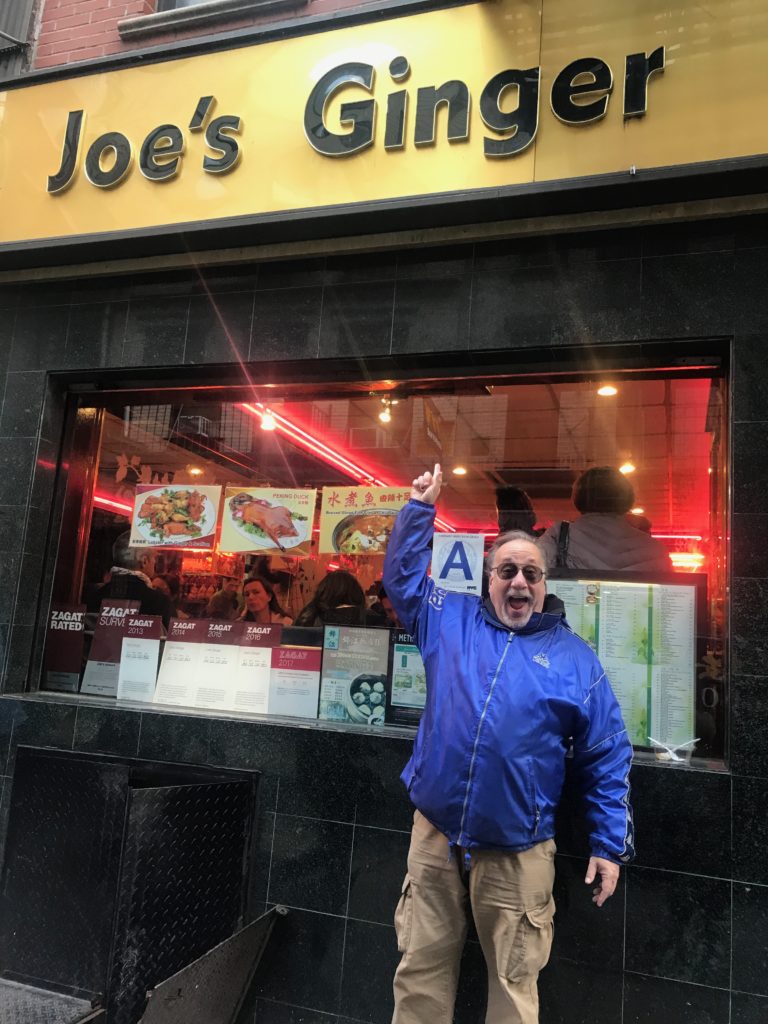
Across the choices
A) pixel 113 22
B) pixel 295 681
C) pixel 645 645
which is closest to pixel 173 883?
pixel 295 681

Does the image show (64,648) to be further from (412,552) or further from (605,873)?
(605,873)

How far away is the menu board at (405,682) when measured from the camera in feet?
13.0

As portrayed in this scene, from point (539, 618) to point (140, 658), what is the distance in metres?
2.74

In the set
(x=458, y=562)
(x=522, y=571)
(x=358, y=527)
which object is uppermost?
(x=358, y=527)

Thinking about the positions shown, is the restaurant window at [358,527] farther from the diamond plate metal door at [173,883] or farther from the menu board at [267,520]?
the diamond plate metal door at [173,883]

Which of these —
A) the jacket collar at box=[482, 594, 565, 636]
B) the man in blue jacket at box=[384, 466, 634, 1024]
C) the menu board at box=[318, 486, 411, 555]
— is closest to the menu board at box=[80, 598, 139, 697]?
the menu board at box=[318, 486, 411, 555]

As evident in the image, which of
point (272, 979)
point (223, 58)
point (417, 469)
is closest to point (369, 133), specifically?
point (223, 58)

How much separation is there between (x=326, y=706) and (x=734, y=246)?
3178mm

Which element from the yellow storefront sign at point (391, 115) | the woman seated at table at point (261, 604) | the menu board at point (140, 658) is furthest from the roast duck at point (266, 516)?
the yellow storefront sign at point (391, 115)

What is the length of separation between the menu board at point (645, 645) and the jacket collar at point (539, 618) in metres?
0.79

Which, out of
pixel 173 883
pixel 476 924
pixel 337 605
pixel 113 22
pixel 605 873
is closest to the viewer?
pixel 605 873

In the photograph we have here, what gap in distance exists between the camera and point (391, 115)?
13.0 feet

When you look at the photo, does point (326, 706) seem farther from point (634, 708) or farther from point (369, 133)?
→ point (369, 133)

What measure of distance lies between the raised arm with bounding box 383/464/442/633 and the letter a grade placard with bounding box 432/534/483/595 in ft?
3.07
